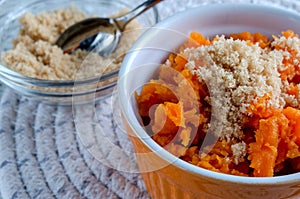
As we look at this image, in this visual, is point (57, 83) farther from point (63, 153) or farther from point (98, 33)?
point (98, 33)

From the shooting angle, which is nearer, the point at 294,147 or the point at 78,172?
the point at 294,147

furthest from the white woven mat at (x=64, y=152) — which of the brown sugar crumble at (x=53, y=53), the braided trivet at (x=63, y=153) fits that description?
the brown sugar crumble at (x=53, y=53)

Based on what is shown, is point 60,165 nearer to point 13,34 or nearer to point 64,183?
point 64,183

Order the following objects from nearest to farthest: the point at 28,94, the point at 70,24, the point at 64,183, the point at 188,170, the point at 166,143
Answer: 1. the point at 188,170
2. the point at 166,143
3. the point at 64,183
4. the point at 28,94
5. the point at 70,24

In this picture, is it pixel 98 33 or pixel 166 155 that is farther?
pixel 98 33

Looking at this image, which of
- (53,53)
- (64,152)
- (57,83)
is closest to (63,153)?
(64,152)

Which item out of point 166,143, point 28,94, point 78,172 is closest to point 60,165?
point 78,172

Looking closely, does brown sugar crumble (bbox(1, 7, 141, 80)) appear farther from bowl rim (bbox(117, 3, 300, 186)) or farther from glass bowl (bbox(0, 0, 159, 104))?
bowl rim (bbox(117, 3, 300, 186))
